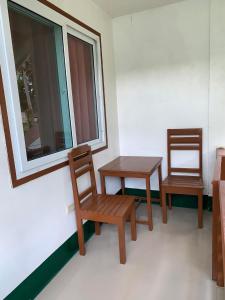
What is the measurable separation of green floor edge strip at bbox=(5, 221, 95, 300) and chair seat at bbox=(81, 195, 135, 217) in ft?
1.06

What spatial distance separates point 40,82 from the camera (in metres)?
1.91

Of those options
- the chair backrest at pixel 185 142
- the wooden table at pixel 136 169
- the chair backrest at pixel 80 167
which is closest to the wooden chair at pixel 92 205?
the chair backrest at pixel 80 167

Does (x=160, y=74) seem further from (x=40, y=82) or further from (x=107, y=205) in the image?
(x=107, y=205)

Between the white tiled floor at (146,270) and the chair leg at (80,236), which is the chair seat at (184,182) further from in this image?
the chair leg at (80,236)

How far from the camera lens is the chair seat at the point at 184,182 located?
248 centimetres

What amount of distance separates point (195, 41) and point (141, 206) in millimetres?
2151

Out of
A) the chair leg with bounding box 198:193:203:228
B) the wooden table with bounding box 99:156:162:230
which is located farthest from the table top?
the chair leg with bounding box 198:193:203:228

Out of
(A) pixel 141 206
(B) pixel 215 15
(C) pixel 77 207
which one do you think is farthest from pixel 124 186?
(B) pixel 215 15

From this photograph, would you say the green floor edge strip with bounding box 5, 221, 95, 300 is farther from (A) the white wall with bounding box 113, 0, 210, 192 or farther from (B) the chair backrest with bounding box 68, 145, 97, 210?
(A) the white wall with bounding box 113, 0, 210, 192

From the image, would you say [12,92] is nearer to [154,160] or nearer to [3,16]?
[3,16]

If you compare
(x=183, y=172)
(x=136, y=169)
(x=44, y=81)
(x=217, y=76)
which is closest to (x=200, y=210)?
(x=183, y=172)

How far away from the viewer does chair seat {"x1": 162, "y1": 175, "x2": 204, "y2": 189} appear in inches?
97.7

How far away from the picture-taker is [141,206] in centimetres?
319

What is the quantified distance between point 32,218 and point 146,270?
1.03 metres
